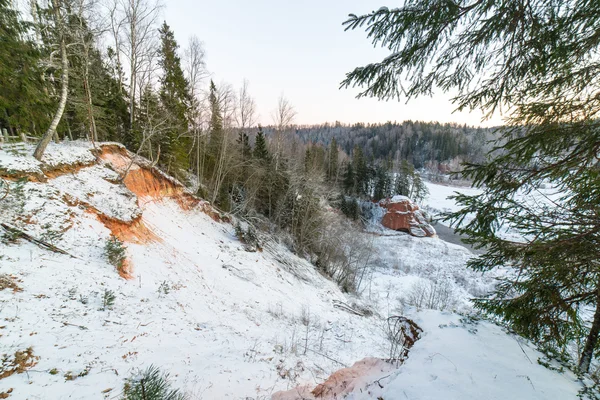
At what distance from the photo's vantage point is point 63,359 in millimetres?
3258

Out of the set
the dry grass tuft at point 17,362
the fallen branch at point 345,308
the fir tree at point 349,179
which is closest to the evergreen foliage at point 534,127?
Answer: the dry grass tuft at point 17,362

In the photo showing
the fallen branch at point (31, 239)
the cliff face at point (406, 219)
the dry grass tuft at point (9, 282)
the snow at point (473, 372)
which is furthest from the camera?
the cliff face at point (406, 219)

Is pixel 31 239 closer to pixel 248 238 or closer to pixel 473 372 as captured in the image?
pixel 473 372

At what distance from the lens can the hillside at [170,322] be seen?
2846 millimetres

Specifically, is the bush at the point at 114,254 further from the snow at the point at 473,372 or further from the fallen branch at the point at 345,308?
the fallen branch at the point at 345,308

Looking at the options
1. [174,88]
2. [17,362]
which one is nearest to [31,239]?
[17,362]

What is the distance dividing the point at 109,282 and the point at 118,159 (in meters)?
8.96

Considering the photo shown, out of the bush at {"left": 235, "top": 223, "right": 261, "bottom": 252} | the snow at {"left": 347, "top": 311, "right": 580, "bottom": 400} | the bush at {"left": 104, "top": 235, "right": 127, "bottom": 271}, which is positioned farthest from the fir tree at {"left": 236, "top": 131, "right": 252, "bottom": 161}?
the snow at {"left": 347, "top": 311, "right": 580, "bottom": 400}

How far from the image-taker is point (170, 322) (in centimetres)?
533

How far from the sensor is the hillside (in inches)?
112

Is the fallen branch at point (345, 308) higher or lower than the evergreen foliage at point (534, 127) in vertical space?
lower

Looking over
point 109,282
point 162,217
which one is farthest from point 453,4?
point 162,217

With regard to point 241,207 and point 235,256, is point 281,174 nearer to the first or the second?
point 241,207

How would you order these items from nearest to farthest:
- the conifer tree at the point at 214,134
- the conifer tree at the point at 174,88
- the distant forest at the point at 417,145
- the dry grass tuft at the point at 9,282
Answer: the dry grass tuft at the point at 9,282
the conifer tree at the point at 174,88
the conifer tree at the point at 214,134
the distant forest at the point at 417,145
